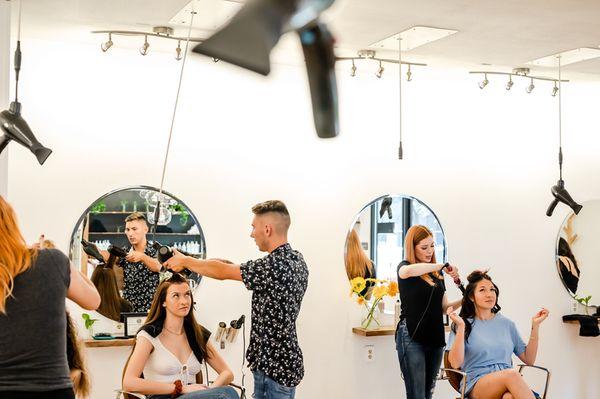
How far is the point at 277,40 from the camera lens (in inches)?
32.7

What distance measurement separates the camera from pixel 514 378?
14.7 feet

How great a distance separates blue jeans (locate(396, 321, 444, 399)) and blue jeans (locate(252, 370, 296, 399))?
125 centimetres

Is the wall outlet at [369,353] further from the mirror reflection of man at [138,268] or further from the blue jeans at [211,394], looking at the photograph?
the blue jeans at [211,394]

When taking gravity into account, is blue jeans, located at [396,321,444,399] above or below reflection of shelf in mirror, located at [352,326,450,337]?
below

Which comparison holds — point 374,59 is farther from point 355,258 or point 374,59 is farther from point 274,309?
point 274,309

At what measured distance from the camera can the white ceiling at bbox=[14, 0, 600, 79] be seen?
3.81 metres

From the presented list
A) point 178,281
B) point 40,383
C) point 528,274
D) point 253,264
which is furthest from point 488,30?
point 40,383

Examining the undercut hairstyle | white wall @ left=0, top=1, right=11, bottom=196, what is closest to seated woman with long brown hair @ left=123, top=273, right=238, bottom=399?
the undercut hairstyle

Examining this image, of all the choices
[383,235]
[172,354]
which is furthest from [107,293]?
[383,235]

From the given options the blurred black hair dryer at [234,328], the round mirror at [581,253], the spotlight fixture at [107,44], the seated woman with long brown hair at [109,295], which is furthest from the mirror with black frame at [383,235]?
the spotlight fixture at [107,44]

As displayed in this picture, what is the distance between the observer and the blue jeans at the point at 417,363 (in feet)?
15.7

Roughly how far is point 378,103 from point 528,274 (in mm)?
1836

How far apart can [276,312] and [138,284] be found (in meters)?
1.47

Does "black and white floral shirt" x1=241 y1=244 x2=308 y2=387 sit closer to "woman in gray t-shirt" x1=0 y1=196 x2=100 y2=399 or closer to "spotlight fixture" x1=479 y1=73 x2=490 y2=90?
"woman in gray t-shirt" x1=0 y1=196 x2=100 y2=399
